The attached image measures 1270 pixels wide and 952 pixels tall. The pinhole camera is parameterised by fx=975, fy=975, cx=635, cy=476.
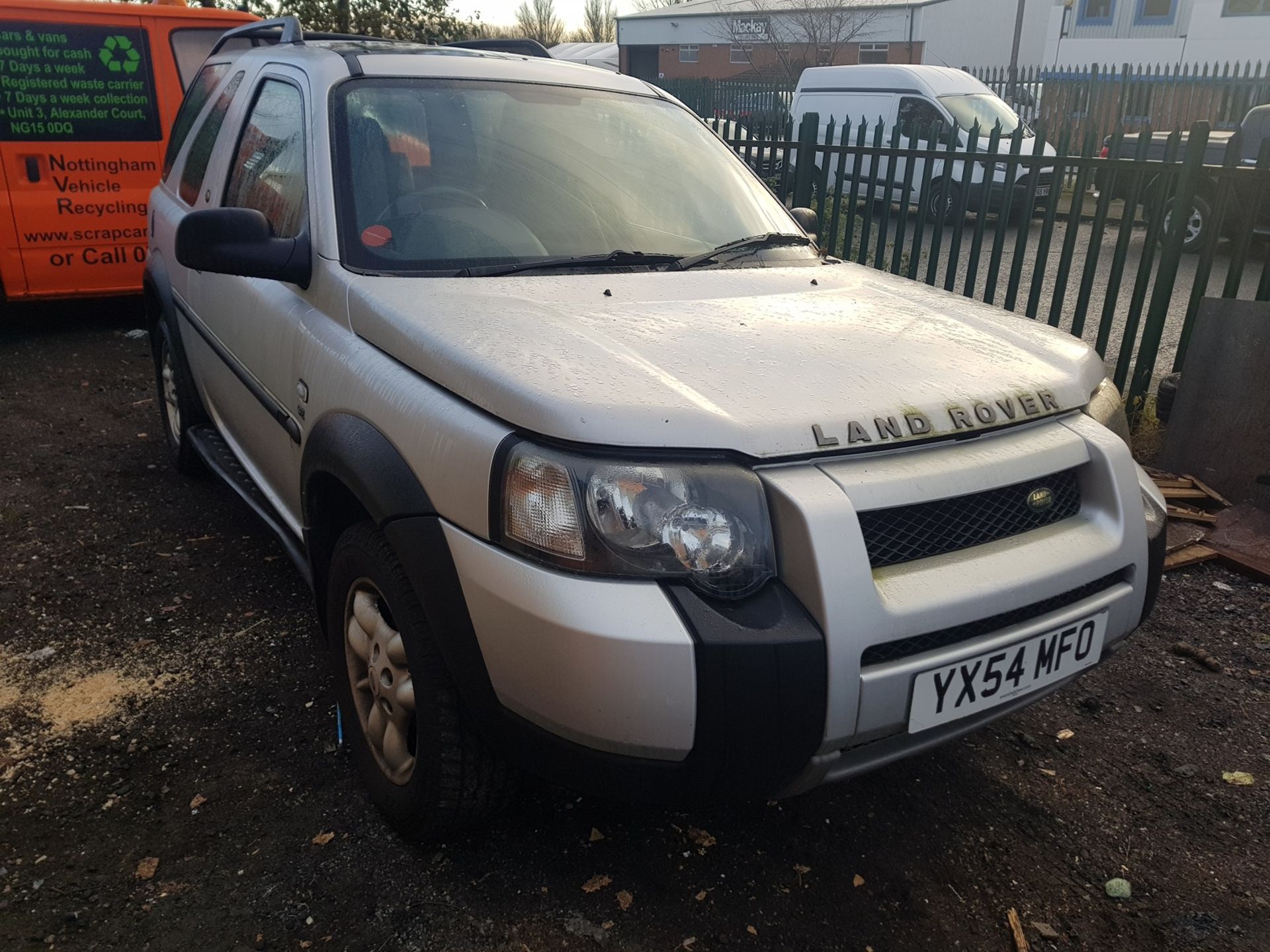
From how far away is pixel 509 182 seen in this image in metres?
2.88

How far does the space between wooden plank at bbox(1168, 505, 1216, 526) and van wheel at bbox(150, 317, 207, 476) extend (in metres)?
4.17

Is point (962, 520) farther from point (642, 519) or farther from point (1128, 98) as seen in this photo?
point (1128, 98)

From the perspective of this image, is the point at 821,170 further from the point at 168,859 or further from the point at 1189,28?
the point at 1189,28

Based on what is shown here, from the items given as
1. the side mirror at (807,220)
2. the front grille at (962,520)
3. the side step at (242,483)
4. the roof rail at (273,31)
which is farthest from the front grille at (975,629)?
the roof rail at (273,31)

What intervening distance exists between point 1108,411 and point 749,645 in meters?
1.39

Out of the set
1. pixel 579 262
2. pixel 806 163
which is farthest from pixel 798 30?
pixel 579 262

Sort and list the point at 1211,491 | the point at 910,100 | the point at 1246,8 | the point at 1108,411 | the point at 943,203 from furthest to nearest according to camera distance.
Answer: the point at 1246,8, the point at 910,100, the point at 943,203, the point at 1211,491, the point at 1108,411

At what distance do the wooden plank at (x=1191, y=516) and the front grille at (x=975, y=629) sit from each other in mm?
2363

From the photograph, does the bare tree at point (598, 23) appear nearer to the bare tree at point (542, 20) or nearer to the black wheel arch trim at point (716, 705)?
the bare tree at point (542, 20)

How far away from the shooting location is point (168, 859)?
90.2 inches

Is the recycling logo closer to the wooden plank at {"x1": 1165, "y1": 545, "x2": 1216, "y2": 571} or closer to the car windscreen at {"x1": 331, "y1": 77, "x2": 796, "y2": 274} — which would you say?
the car windscreen at {"x1": 331, "y1": 77, "x2": 796, "y2": 274}

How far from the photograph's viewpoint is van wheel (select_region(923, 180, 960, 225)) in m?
6.08

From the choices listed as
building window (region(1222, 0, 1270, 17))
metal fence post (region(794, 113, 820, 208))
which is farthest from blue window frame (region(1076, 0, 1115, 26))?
metal fence post (region(794, 113, 820, 208))

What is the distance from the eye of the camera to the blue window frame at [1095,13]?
98.7 feet
